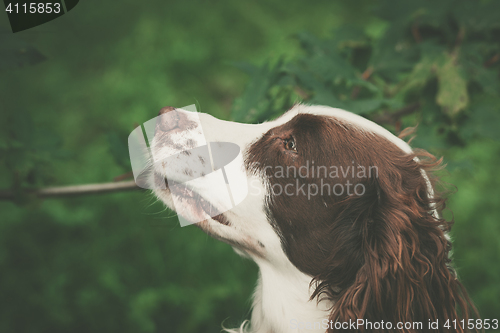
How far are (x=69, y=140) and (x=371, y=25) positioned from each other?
3.64 metres

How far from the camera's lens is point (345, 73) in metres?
2.35

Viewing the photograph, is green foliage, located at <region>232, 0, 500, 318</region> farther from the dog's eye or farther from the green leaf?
the dog's eye

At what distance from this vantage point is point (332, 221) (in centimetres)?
177

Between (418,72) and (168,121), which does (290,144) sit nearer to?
(168,121)

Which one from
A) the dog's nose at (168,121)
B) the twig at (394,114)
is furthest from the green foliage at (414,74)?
the dog's nose at (168,121)

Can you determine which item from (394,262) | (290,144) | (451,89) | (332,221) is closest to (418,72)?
(451,89)

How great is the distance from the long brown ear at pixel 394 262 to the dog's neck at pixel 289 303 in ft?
0.34

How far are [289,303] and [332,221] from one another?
1.33ft

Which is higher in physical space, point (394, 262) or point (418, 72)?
point (418, 72)

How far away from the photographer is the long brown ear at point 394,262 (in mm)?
1597

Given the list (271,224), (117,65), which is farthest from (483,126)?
(117,65)

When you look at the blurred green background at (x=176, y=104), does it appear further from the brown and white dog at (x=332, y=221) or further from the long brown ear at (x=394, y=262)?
the long brown ear at (x=394, y=262)

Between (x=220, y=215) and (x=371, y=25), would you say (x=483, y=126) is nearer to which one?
(x=220, y=215)

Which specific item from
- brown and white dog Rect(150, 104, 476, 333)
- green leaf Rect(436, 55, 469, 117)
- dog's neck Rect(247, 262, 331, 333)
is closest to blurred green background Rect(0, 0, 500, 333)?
green leaf Rect(436, 55, 469, 117)
